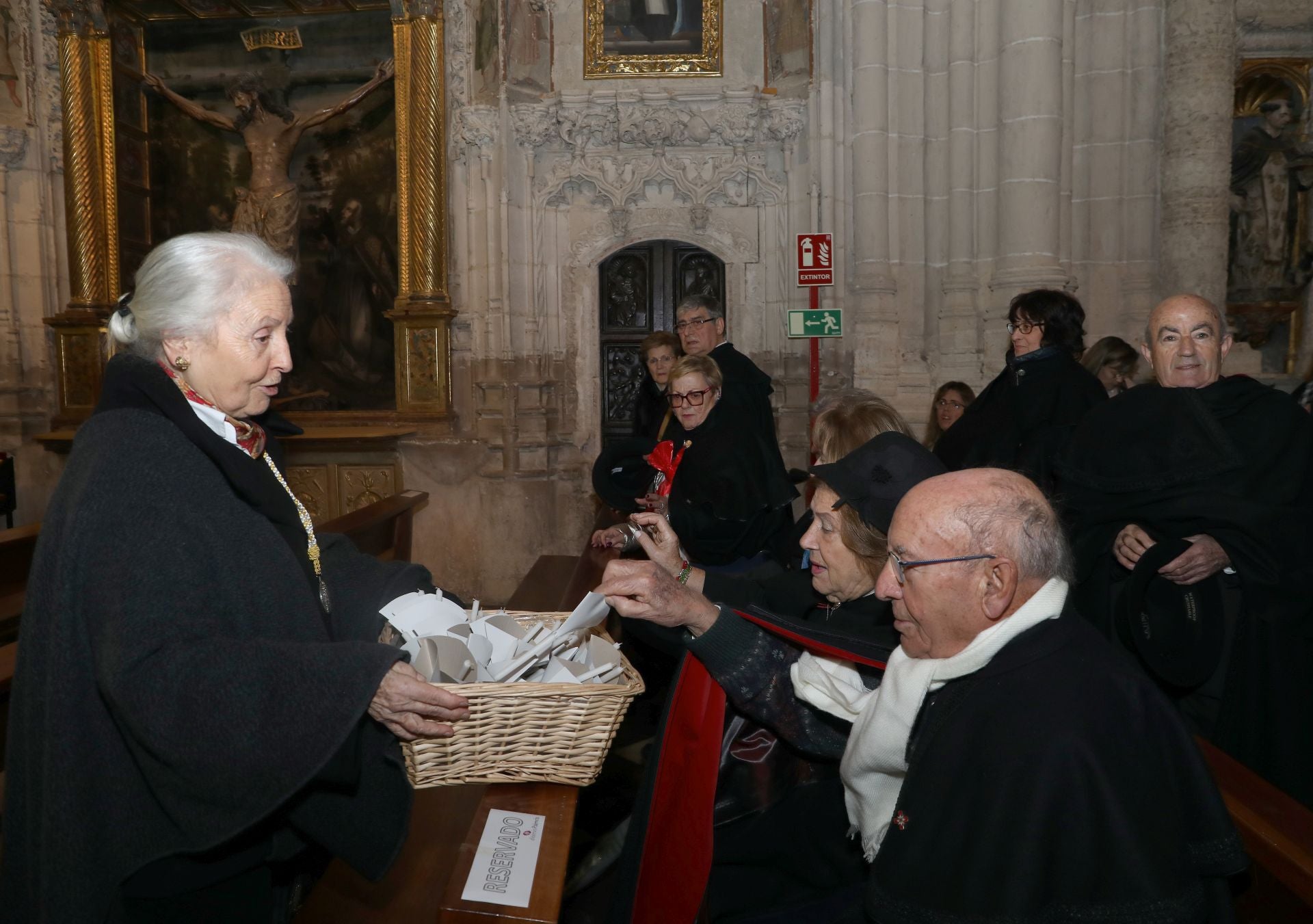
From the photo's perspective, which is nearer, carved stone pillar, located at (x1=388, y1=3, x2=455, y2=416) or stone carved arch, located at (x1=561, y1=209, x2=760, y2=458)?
carved stone pillar, located at (x1=388, y1=3, x2=455, y2=416)

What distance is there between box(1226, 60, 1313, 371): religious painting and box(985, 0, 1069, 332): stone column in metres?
1.83

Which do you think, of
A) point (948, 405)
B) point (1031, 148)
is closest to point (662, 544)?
point (948, 405)

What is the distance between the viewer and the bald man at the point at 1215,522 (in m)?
2.74

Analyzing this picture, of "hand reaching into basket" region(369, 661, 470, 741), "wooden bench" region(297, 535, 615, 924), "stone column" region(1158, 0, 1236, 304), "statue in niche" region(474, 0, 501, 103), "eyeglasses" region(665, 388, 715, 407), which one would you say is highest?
"statue in niche" region(474, 0, 501, 103)

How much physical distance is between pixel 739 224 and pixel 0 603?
6476mm

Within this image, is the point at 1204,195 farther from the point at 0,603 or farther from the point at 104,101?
the point at 104,101

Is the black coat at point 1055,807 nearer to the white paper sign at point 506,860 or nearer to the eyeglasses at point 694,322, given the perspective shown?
the white paper sign at point 506,860

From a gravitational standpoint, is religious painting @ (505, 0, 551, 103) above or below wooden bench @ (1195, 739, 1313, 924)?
above

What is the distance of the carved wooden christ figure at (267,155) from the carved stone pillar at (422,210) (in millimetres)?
1219

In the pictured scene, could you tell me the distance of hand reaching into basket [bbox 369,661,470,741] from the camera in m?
1.56

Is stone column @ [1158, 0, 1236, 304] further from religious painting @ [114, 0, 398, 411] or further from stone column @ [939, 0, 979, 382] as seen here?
religious painting @ [114, 0, 398, 411]

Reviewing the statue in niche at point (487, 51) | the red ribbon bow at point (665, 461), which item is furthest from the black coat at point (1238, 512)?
the statue in niche at point (487, 51)

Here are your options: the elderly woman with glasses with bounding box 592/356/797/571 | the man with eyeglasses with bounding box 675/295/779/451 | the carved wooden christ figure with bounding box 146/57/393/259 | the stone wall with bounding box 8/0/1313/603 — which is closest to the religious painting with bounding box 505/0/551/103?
the stone wall with bounding box 8/0/1313/603

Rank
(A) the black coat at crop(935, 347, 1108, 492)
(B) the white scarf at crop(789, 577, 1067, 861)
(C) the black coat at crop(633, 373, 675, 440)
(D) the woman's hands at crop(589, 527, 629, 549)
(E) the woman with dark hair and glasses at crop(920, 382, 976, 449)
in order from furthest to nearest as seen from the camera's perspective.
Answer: (C) the black coat at crop(633, 373, 675, 440) < (E) the woman with dark hair and glasses at crop(920, 382, 976, 449) < (A) the black coat at crop(935, 347, 1108, 492) < (D) the woman's hands at crop(589, 527, 629, 549) < (B) the white scarf at crop(789, 577, 1067, 861)
